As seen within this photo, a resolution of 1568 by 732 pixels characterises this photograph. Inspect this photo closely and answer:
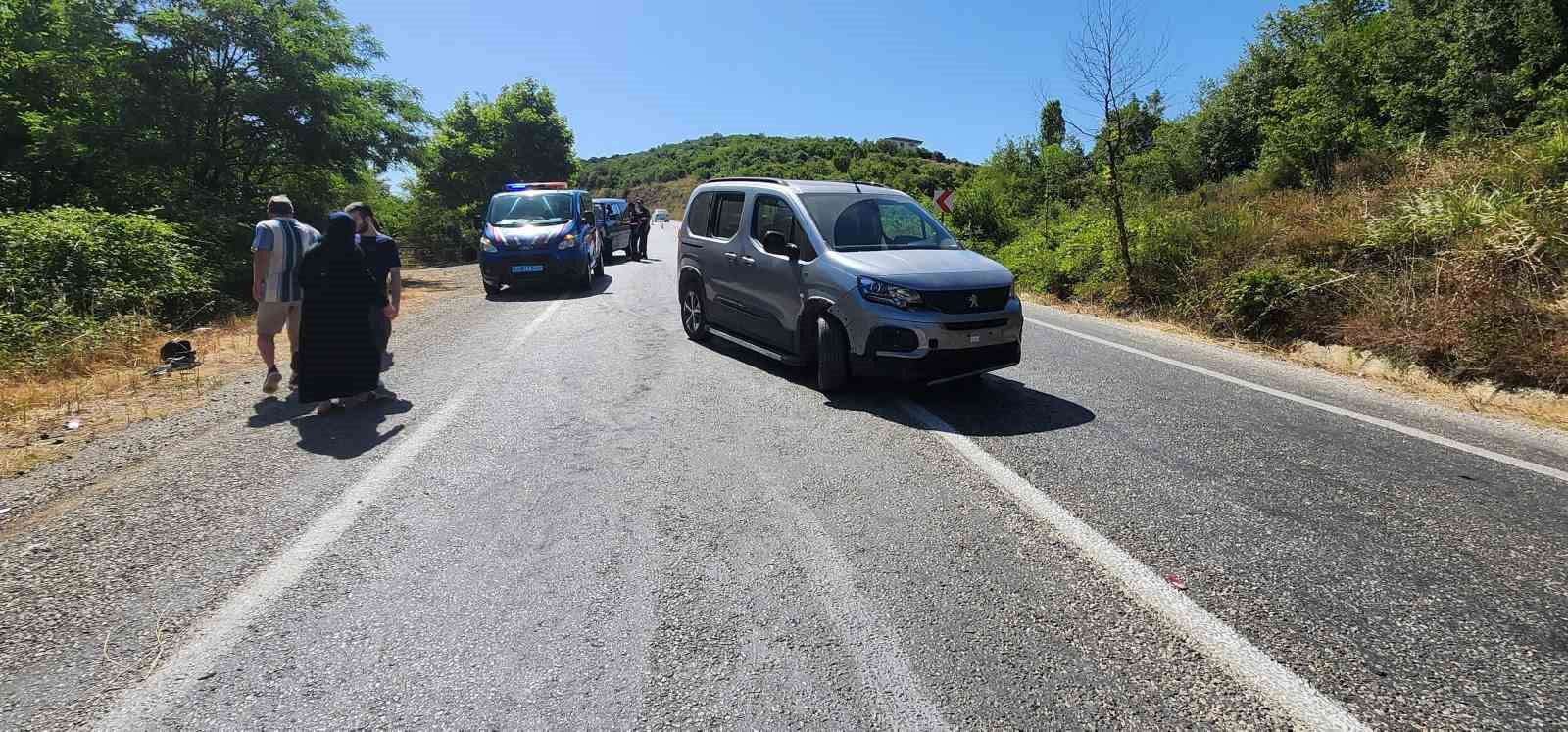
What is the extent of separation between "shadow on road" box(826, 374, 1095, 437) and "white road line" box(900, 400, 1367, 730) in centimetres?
117

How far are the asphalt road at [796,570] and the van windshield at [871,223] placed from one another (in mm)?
1678

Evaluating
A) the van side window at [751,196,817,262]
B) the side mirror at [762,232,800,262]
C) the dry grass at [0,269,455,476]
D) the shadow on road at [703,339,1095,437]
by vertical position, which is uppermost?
the van side window at [751,196,817,262]

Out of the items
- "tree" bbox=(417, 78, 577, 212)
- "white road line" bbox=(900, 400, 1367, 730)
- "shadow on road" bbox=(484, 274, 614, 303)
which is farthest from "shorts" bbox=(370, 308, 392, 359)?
"tree" bbox=(417, 78, 577, 212)

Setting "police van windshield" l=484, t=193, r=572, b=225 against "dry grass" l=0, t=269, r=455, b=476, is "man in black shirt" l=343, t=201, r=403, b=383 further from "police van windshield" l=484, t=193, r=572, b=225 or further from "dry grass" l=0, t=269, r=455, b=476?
"police van windshield" l=484, t=193, r=572, b=225

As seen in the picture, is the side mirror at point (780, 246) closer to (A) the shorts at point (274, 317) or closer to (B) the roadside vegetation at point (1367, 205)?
(A) the shorts at point (274, 317)

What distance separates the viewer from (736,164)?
9144 centimetres

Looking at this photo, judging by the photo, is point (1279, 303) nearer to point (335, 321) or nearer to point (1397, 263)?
point (1397, 263)

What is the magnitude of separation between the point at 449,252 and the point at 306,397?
91.1 feet

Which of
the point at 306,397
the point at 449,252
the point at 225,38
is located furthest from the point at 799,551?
the point at 449,252

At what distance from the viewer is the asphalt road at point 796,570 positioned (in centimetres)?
225

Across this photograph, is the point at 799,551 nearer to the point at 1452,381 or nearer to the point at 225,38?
the point at 1452,381

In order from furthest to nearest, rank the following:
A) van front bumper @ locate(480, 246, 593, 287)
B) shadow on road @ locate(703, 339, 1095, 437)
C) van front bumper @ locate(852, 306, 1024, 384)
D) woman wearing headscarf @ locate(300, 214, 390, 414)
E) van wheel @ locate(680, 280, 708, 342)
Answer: van front bumper @ locate(480, 246, 593, 287) < van wheel @ locate(680, 280, 708, 342) < woman wearing headscarf @ locate(300, 214, 390, 414) < van front bumper @ locate(852, 306, 1024, 384) < shadow on road @ locate(703, 339, 1095, 437)

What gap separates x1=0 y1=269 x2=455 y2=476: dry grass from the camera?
16.5 ft

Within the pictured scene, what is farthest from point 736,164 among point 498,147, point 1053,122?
point 1053,122
